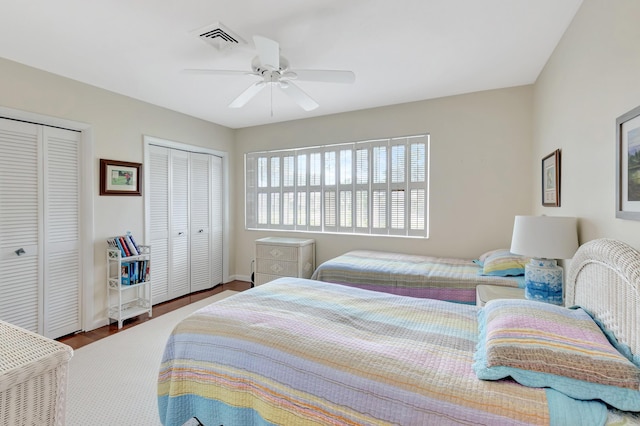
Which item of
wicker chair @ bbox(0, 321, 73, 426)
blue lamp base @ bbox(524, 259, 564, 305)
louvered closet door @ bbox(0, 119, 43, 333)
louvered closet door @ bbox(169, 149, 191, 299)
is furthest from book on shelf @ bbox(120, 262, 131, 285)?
blue lamp base @ bbox(524, 259, 564, 305)

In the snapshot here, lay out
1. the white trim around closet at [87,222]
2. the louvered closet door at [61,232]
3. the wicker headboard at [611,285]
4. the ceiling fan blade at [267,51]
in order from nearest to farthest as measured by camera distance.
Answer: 1. the wicker headboard at [611,285]
2. the ceiling fan blade at [267,51]
3. the louvered closet door at [61,232]
4. the white trim around closet at [87,222]

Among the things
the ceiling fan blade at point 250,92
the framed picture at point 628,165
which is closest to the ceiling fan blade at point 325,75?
the ceiling fan blade at point 250,92

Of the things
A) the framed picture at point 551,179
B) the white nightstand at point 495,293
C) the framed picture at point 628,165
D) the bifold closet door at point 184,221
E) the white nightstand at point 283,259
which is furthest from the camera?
the white nightstand at point 283,259

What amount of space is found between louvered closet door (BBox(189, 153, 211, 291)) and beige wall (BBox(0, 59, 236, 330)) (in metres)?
0.47

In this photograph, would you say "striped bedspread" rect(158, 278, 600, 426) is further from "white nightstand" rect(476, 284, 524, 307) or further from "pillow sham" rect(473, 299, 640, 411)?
"white nightstand" rect(476, 284, 524, 307)

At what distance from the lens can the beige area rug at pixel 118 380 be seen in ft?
6.04

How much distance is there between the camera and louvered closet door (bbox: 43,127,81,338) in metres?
2.82

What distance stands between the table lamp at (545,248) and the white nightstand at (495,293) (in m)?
0.16

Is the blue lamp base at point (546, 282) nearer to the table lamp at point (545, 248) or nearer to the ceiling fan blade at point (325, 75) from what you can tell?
the table lamp at point (545, 248)

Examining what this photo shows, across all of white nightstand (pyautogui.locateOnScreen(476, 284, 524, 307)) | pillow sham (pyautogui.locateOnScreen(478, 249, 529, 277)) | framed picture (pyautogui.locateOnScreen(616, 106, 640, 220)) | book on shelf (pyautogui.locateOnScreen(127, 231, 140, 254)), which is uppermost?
framed picture (pyautogui.locateOnScreen(616, 106, 640, 220))

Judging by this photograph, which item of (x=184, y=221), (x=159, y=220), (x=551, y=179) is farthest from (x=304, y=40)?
(x=184, y=221)

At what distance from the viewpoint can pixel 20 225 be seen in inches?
104

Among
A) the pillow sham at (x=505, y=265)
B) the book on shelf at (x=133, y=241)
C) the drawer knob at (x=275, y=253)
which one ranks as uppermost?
the book on shelf at (x=133, y=241)

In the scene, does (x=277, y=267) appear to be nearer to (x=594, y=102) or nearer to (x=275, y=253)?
(x=275, y=253)
